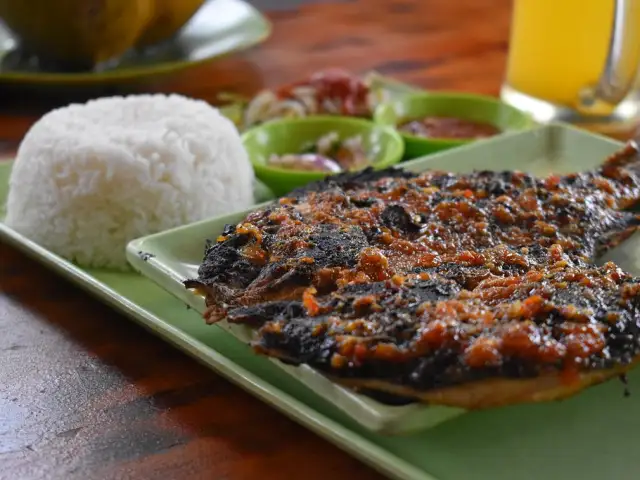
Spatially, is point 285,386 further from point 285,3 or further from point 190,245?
point 285,3

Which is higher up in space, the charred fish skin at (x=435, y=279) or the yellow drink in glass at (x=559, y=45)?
the yellow drink in glass at (x=559, y=45)

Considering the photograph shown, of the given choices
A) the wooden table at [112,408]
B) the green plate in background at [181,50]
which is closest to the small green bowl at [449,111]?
the green plate in background at [181,50]

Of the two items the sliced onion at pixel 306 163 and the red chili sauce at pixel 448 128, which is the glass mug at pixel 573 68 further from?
the sliced onion at pixel 306 163

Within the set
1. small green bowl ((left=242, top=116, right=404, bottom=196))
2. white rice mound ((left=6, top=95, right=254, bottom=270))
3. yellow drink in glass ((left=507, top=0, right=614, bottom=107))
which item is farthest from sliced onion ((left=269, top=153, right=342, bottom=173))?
yellow drink in glass ((left=507, top=0, right=614, bottom=107))

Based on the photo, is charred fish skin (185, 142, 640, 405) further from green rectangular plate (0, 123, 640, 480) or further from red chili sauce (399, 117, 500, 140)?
red chili sauce (399, 117, 500, 140)

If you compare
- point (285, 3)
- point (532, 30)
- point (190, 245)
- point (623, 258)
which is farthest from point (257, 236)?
point (285, 3)
